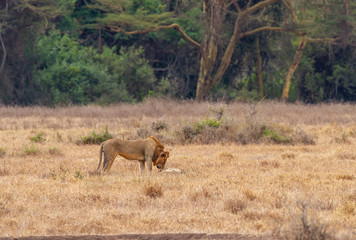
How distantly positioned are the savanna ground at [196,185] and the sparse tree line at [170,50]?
14.7 meters

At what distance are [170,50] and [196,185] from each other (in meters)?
27.5

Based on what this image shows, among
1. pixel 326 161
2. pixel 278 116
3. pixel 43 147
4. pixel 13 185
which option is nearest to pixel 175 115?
pixel 278 116

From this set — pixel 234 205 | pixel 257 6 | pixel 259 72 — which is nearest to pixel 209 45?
pixel 257 6

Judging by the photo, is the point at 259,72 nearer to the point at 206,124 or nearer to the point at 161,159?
the point at 206,124

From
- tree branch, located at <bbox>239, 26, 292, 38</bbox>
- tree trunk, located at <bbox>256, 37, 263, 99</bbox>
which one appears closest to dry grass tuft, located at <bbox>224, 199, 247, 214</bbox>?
tree branch, located at <bbox>239, 26, 292, 38</bbox>

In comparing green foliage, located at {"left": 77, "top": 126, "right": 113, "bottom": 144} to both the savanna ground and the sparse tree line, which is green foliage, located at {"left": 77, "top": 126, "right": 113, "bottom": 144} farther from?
the sparse tree line

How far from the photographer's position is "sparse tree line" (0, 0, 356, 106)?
101ft

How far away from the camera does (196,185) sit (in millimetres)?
8719

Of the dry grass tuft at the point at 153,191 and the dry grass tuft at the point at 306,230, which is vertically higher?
the dry grass tuft at the point at 306,230

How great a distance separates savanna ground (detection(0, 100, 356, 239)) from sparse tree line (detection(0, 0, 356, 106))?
14663 millimetres

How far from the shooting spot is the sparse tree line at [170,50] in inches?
1209

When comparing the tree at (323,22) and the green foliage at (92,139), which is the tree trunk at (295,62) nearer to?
the tree at (323,22)

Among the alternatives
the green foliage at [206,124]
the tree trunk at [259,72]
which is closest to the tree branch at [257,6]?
the tree trunk at [259,72]

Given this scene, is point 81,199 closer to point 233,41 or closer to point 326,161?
point 326,161
